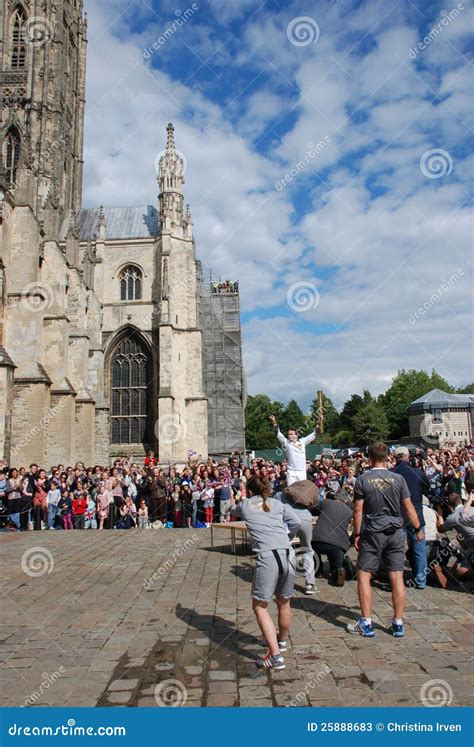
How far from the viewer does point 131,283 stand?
111 feet

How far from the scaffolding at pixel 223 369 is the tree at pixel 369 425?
30583 mm

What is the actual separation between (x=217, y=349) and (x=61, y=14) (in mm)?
26008

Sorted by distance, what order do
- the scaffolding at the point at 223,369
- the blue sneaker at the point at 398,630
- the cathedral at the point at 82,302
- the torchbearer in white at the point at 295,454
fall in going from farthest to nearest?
the scaffolding at the point at 223,369, the cathedral at the point at 82,302, the torchbearer in white at the point at 295,454, the blue sneaker at the point at 398,630

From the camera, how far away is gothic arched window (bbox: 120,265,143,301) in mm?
33469

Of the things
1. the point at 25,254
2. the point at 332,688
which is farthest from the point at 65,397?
the point at 332,688

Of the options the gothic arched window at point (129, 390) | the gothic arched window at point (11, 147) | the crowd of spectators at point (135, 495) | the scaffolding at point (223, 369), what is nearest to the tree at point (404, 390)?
the scaffolding at point (223, 369)

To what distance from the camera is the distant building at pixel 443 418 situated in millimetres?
63750

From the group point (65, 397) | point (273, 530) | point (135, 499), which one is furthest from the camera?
point (65, 397)

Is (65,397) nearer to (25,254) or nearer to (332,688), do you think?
(25,254)

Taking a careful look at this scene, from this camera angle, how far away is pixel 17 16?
1473 inches

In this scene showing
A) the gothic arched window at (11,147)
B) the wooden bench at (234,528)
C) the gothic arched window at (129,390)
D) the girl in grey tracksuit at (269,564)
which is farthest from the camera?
the gothic arched window at (11,147)

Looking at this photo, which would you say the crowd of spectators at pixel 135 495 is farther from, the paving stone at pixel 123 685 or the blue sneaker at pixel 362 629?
the paving stone at pixel 123 685

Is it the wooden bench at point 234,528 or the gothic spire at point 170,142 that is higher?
the gothic spire at point 170,142

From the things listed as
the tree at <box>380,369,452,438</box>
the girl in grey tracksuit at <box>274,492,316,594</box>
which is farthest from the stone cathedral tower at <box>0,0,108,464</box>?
the tree at <box>380,369,452,438</box>
